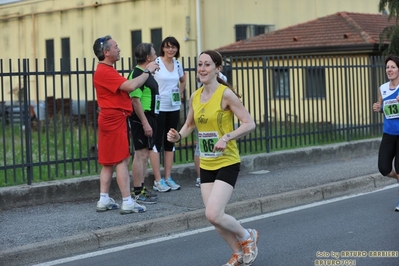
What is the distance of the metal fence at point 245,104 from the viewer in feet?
33.1

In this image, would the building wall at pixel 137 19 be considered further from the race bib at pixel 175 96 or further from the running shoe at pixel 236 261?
the running shoe at pixel 236 261

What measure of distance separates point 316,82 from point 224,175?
870 centimetres

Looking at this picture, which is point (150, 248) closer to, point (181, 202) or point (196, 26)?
point (181, 202)

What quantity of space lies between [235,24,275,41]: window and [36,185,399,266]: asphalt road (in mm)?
18337

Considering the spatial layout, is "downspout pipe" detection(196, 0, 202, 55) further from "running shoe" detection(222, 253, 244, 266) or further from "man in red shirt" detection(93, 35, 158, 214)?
"running shoe" detection(222, 253, 244, 266)

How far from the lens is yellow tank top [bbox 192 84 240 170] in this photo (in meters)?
6.31

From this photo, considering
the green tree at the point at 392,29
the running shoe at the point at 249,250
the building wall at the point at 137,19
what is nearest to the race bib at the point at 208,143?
the running shoe at the point at 249,250

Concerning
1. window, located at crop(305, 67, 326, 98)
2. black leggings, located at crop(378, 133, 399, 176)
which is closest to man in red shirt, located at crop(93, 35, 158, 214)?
black leggings, located at crop(378, 133, 399, 176)

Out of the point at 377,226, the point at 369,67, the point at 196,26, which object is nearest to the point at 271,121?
the point at 369,67

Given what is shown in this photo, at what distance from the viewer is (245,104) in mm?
13508

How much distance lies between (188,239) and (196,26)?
1782 centimetres

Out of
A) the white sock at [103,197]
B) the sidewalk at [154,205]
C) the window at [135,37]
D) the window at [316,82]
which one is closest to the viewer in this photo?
the sidewalk at [154,205]

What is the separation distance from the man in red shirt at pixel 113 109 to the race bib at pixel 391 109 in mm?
2800

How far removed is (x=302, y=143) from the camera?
14.4 meters
